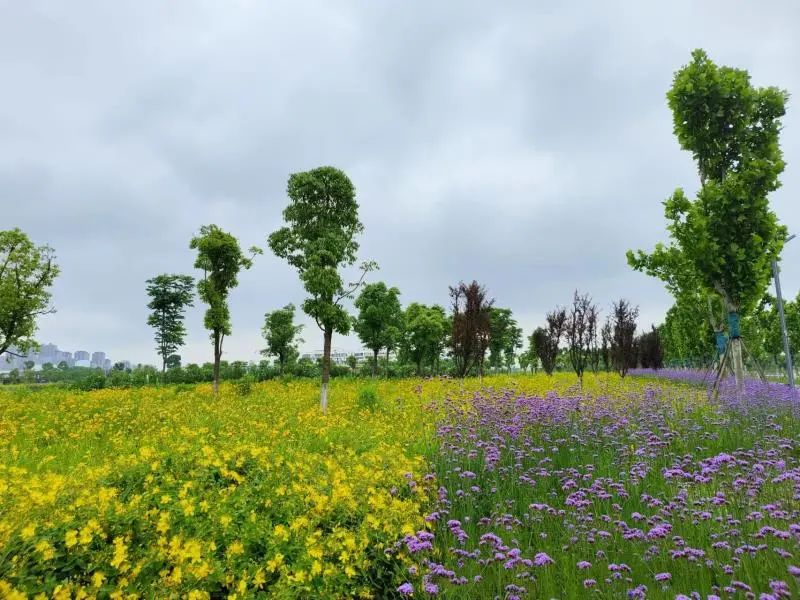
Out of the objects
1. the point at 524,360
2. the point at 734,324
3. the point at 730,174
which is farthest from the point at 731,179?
the point at 524,360

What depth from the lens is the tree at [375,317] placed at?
120 feet

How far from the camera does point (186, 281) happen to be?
6297 centimetres

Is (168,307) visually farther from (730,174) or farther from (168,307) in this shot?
(730,174)

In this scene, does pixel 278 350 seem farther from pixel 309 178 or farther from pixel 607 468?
pixel 607 468

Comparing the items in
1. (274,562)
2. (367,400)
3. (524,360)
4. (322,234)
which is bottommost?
(524,360)

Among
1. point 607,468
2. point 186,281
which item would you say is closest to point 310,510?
point 607,468

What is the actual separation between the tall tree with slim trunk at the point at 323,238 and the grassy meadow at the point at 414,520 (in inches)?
309

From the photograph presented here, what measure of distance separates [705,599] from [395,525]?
2744 millimetres

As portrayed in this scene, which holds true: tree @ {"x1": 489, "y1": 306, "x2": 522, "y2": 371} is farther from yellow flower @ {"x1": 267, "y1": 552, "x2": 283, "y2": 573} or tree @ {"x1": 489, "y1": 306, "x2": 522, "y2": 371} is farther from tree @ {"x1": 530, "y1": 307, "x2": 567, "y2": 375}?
yellow flower @ {"x1": 267, "y1": 552, "x2": 283, "y2": 573}

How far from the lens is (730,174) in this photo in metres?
14.0

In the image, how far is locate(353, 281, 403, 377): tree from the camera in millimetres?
36594

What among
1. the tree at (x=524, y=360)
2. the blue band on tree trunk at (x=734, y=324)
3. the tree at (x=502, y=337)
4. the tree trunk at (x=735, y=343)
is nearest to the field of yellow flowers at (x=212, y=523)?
the tree trunk at (x=735, y=343)

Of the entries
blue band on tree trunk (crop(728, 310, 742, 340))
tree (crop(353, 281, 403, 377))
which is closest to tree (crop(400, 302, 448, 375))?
tree (crop(353, 281, 403, 377))

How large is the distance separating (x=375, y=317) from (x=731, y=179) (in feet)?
87.0
